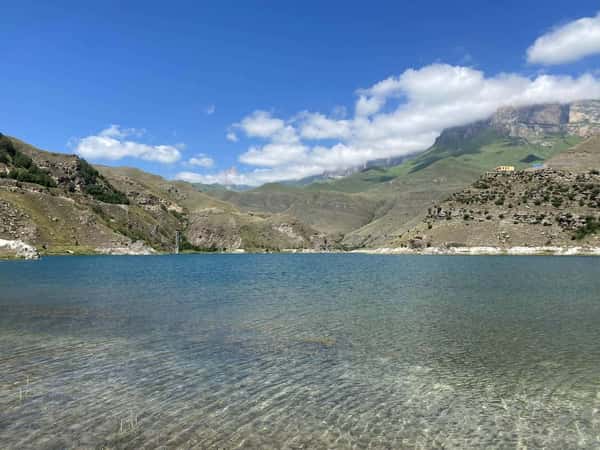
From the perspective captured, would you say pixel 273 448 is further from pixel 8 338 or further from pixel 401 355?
pixel 8 338

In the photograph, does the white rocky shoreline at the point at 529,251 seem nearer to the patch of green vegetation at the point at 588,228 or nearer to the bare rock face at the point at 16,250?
the patch of green vegetation at the point at 588,228

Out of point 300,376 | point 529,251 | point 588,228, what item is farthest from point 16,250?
point 588,228

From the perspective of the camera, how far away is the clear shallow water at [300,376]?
16516 millimetres

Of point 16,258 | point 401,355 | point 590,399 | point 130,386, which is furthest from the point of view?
point 16,258

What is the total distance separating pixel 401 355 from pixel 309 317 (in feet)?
48.4

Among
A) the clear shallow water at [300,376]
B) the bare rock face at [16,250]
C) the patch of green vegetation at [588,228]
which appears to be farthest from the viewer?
the patch of green vegetation at [588,228]

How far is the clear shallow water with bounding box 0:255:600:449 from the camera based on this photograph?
16516mm

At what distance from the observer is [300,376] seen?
77.5 ft

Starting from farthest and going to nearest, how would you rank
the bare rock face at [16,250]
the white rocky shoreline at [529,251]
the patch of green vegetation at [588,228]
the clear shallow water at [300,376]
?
the patch of green vegetation at [588,228]
the white rocky shoreline at [529,251]
the bare rock face at [16,250]
the clear shallow water at [300,376]

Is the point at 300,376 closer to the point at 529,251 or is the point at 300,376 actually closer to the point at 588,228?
the point at 529,251

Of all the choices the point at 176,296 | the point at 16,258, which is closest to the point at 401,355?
the point at 176,296

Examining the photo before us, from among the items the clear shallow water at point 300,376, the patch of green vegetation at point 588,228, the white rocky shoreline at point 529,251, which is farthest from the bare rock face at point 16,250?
the patch of green vegetation at point 588,228

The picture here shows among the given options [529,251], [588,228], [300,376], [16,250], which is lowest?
[529,251]

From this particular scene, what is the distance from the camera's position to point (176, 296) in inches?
2322
